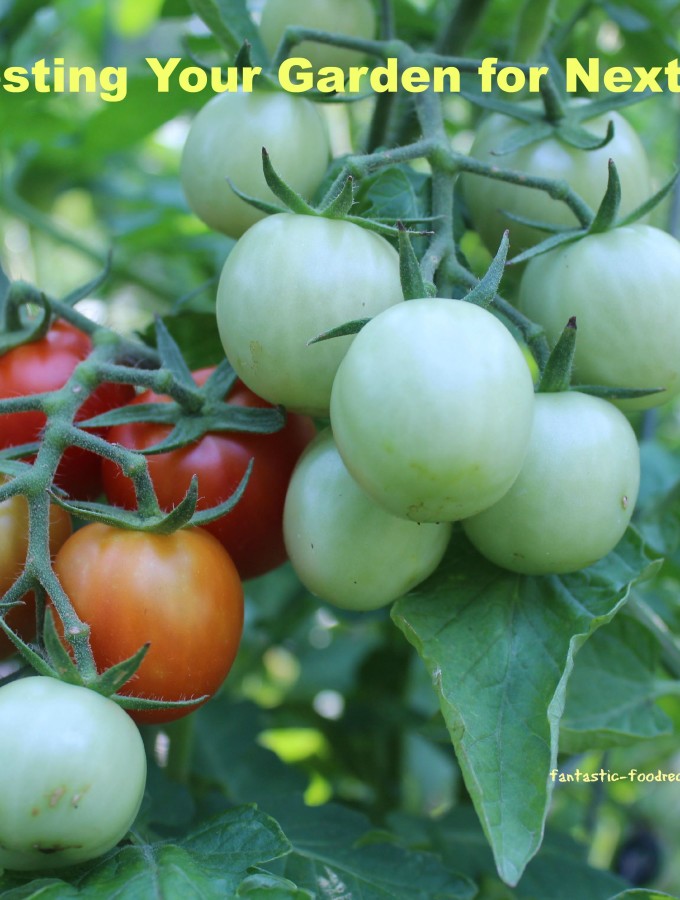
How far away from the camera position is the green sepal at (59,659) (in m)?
0.57

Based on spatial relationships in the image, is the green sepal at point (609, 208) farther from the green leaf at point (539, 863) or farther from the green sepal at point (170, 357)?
the green leaf at point (539, 863)

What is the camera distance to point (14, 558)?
0.68 m

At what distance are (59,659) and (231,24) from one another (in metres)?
0.56

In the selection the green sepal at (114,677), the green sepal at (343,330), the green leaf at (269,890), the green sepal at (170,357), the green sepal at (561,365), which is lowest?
the green leaf at (269,890)

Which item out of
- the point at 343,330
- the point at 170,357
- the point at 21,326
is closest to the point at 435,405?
the point at 343,330

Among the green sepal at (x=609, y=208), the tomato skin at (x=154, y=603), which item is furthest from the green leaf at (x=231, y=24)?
the tomato skin at (x=154, y=603)

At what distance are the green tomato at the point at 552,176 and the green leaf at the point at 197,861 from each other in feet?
1.59

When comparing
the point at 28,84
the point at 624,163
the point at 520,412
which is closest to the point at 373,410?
the point at 520,412

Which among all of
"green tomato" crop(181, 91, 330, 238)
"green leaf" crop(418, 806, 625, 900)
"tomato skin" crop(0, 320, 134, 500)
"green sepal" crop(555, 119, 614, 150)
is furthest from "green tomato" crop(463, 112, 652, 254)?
"green leaf" crop(418, 806, 625, 900)

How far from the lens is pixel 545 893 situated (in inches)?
35.7

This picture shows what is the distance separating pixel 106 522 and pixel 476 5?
62 centimetres

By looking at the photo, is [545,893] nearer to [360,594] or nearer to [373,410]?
[360,594]

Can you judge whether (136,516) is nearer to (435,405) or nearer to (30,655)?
(30,655)

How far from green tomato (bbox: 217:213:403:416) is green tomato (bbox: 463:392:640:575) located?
13 centimetres
